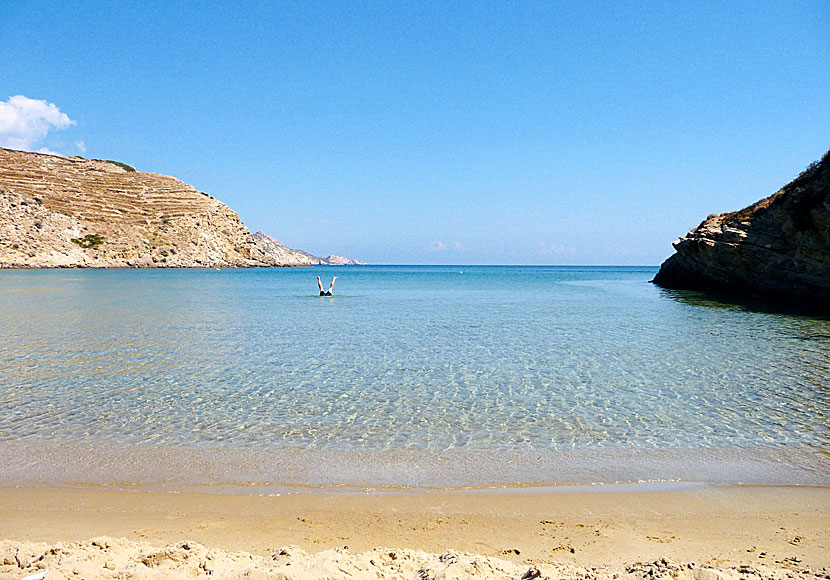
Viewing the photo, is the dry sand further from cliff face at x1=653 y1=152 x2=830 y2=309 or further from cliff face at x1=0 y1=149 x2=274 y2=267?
cliff face at x1=0 y1=149 x2=274 y2=267

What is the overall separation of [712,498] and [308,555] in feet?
12.9

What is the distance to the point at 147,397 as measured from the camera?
9.16 meters

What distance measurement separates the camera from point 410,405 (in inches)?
347

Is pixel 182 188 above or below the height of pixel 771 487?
above

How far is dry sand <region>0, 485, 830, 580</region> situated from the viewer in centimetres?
366

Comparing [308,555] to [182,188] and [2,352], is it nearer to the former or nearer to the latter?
[2,352]

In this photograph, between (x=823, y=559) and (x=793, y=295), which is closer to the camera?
(x=823, y=559)

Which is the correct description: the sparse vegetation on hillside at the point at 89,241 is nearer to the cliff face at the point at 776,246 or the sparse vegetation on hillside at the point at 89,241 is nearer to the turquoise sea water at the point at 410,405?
the turquoise sea water at the point at 410,405

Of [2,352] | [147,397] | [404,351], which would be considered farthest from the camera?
[404,351]

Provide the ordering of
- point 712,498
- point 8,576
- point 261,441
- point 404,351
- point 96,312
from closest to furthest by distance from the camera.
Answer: point 8,576
point 712,498
point 261,441
point 404,351
point 96,312

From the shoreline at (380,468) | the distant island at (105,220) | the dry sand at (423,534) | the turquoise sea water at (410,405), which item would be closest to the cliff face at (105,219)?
the distant island at (105,220)

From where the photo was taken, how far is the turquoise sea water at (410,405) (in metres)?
6.18

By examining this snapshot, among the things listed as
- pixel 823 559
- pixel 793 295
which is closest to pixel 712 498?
pixel 823 559

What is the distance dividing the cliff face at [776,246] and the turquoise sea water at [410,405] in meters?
9.54
